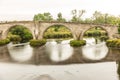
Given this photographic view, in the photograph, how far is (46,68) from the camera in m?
28.4

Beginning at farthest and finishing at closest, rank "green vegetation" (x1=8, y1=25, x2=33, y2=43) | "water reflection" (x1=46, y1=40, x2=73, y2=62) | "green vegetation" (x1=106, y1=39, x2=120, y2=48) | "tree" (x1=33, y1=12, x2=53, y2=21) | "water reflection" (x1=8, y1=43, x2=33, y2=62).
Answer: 1. "tree" (x1=33, y1=12, x2=53, y2=21)
2. "green vegetation" (x1=8, y1=25, x2=33, y2=43)
3. "green vegetation" (x1=106, y1=39, x2=120, y2=48)
4. "water reflection" (x1=8, y1=43, x2=33, y2=62)
5. "water reflection" (x1=46, y1=40, x2=73, y2=62)

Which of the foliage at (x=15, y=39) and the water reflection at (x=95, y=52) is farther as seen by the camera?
the foliage at (x=15, y=39)

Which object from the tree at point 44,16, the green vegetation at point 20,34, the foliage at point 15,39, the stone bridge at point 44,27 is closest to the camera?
the stone bridge at point 44,27

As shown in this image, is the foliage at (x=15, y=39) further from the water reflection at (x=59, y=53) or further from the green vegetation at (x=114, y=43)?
the green vegetation at (x=114, y=43)

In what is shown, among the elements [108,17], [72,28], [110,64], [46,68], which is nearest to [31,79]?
[46,68]

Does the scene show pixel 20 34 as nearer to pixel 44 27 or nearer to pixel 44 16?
pixel 44 27

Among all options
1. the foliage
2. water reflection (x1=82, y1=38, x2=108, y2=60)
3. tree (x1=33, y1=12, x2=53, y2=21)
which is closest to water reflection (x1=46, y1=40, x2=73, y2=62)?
water reflection (x1=82, y1=38, x2=108, y2=60)

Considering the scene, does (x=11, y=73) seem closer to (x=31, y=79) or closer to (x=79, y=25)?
(x=31, y=79)

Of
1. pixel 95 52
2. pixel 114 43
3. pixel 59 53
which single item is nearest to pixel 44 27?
pixel 59 53

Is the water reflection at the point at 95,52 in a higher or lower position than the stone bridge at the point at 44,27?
lower

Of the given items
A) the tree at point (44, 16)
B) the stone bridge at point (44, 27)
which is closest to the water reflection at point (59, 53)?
the stone bridge at point (44, 27)

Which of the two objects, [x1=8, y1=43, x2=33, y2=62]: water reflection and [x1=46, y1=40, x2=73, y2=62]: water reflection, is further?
[x1=8, y1=43, x2=33, y2=62]: water reflection

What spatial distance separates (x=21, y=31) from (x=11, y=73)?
38160 millimetres

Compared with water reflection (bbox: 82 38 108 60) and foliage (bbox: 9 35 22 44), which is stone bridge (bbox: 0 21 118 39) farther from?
water reflection (bbox: 82 38 108 60)
